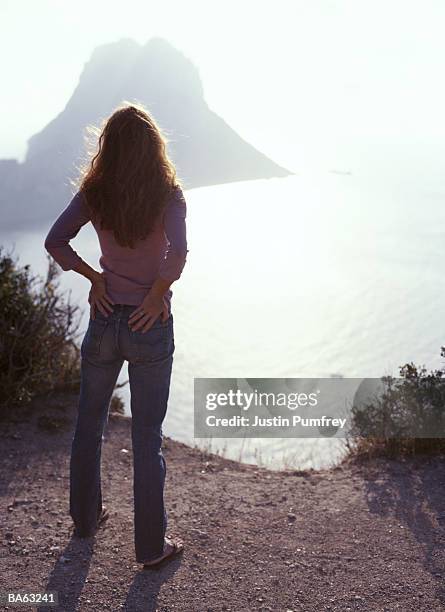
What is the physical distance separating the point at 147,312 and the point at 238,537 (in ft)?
5.06

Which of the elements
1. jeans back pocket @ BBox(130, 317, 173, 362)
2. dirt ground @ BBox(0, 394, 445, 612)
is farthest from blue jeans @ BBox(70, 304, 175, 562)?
dirt ground @ BBox(0, 394, 445, 612)

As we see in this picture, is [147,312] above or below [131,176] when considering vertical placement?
below

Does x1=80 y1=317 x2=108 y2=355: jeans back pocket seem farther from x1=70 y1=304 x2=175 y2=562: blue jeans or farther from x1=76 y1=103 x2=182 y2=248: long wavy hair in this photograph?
x1=76 y1=103 x2=182 y2=248: long wavy hair

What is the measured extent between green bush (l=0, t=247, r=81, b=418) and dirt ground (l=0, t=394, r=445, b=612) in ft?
1.43

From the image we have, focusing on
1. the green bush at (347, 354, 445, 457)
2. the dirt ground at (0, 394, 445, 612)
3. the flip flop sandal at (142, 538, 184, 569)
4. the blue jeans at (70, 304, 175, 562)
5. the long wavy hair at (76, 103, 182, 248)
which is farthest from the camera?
the green bush at (347, 354, 445, 457)

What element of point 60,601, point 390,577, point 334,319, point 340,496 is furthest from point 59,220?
point 334,319

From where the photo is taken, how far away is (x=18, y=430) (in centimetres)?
456

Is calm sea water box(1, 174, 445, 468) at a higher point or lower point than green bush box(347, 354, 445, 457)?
higher

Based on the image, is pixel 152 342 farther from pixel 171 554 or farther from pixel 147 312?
pixel 171 554

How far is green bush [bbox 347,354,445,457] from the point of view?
430 cm

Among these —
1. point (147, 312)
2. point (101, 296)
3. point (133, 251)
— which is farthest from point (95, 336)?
point (133, 251)

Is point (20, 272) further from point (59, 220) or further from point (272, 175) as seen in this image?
point (272, 175)

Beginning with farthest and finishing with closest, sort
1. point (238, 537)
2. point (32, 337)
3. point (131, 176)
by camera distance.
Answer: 1. point (32, 337)
2. point (238, 537)
3. point (131, 176)

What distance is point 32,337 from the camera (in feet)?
16.3
